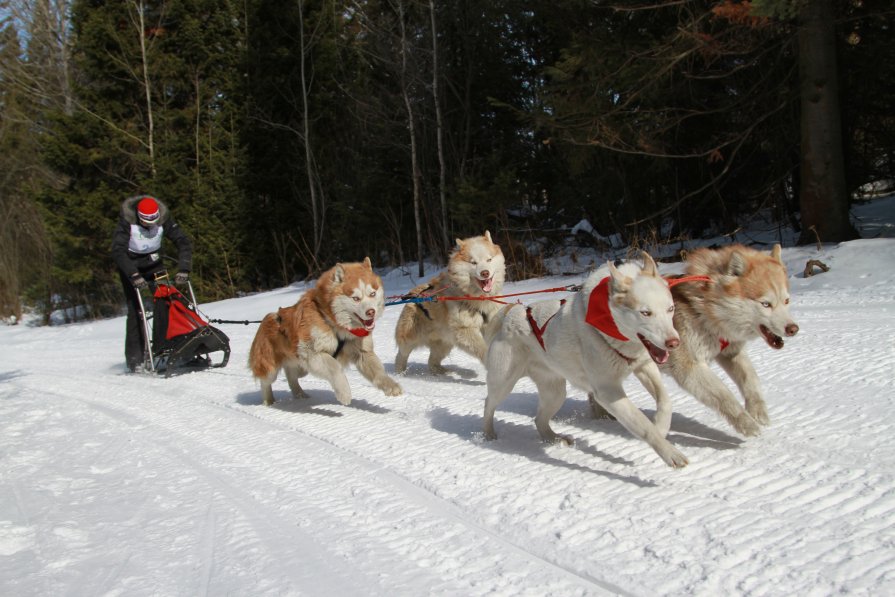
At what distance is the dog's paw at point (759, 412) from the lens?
403 centimetres

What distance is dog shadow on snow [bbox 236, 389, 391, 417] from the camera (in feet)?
19.6

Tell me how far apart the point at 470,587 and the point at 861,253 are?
912 centimetres

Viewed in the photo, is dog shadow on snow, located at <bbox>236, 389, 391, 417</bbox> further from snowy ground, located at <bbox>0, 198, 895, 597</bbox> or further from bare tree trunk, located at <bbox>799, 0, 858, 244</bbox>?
bare tree trunk, located at <bbox>799, 0, 858, 244</bbox>

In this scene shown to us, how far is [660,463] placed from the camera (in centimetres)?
375

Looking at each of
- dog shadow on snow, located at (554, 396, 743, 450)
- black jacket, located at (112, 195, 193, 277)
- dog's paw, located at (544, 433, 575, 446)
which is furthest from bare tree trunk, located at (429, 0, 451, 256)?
dog's paw, located at (544, 433, 575, 446)

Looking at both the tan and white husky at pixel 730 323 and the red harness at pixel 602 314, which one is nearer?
the red harness at pixel 602 314

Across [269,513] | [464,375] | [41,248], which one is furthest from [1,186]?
[269,513]

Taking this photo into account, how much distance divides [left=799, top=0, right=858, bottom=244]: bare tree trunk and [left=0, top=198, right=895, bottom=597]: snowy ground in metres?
5.05

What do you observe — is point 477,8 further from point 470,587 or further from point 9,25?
point 9,25

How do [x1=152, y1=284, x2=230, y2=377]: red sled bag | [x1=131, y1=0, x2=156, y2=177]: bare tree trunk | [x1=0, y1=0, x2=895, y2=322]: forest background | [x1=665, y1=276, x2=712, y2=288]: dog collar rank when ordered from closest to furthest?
[x1=665, y1=276, x2=712, y2=288]: dog collar, [x1=152, y1=284, x2=230, y2=377]: red sled bag, [x1=0, y1=0, x2=895, y2=322]: forest background, [x1=131, y1=0, x2=156, y2=177]: bare tree trunk

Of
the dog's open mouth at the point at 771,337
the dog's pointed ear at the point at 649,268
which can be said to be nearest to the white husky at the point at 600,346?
the dog's pointed ear at the point at 649,268

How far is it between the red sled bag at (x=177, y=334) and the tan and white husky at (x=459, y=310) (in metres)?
2.81

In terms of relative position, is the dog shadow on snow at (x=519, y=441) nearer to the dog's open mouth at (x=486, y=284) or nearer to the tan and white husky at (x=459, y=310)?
the tan and white husky at (x=459, y=310)

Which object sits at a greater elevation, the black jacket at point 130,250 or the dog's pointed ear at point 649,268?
the black jacket at point 130,250
